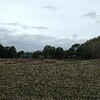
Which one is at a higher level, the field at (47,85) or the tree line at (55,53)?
the tree line at (55,53)

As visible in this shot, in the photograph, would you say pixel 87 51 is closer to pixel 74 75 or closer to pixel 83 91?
pixel 74 75

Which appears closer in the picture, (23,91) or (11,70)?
(23,91)

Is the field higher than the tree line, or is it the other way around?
the tree line

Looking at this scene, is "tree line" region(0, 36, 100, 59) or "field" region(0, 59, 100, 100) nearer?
"field" region(0, 59, 100, 100)

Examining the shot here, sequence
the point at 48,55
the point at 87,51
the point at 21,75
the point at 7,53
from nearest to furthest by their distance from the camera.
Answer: the point at 21,75
the point at 7,53
the point at 48,55
the point at 87,51

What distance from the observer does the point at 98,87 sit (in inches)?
796

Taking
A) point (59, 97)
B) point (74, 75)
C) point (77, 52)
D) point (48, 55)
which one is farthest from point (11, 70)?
point (77, 52)

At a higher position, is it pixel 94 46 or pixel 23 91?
pixel 94 46

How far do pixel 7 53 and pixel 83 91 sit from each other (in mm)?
42680

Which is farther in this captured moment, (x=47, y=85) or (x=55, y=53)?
(x=55, y=53)

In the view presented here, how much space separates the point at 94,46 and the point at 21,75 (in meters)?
57.9

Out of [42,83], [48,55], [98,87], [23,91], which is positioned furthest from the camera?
[48,55]

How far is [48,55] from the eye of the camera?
69562mm

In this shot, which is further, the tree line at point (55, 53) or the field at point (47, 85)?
the tree line at point (55, 53)
